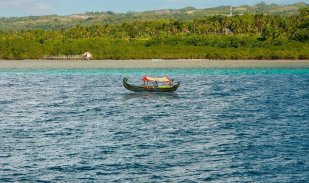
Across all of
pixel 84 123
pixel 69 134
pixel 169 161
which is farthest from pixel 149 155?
pixel 84 123

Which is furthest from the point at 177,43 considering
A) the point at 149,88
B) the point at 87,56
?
the point at 149,88

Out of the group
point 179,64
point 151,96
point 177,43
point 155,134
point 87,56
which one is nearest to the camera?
point 155,134

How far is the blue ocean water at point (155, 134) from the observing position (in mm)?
32750

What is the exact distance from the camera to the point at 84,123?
49.6 m

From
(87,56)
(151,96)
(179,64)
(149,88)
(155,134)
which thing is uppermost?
(155,134)

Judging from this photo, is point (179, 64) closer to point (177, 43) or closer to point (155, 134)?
point (177, 43)

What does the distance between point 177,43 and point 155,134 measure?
120m

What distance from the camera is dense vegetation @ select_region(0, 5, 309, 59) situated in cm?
15338

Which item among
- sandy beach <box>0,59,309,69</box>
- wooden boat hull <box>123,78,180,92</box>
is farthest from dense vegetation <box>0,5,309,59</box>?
wooden boat hull <box>123,78,180,92</box>

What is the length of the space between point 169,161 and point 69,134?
11.2 meters

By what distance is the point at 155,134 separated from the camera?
43.7 meters

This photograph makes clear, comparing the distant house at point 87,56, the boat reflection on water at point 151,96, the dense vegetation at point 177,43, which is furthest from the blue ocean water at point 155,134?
the distant house at point 87,56

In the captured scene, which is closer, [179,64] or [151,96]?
[151,96]

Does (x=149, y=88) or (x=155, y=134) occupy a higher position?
(x=155, y=134)
